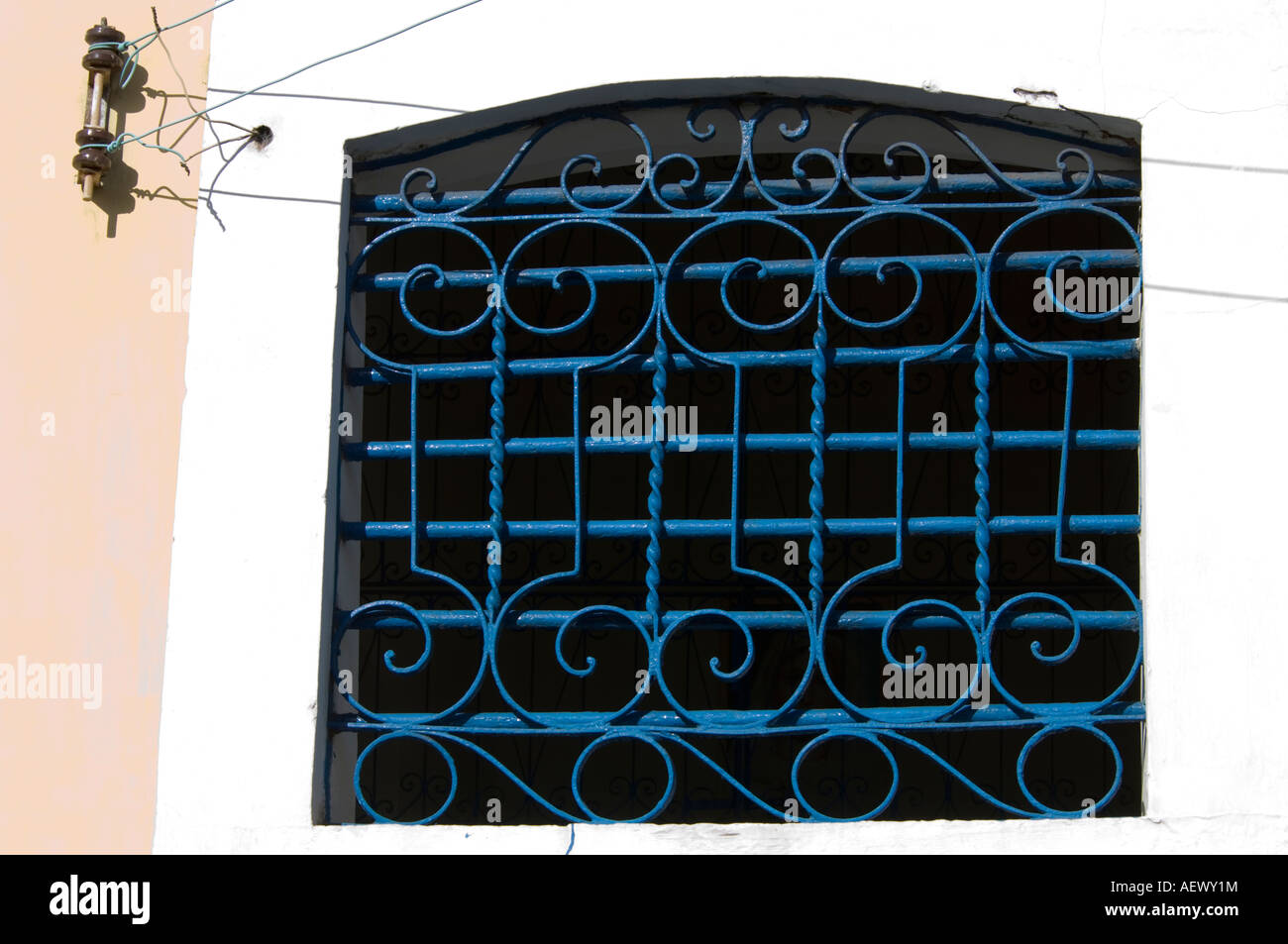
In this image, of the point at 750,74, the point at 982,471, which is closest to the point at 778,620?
the point at 982,471

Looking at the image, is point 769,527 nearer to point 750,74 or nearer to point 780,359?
point 780,359

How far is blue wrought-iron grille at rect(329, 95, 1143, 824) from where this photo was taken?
10.1 feet

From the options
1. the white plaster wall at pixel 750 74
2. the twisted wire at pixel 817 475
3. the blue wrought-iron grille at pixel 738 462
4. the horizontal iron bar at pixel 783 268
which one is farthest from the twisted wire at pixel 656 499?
the white plaster wall at pixel 750 74

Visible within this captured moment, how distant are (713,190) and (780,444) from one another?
60 centimetres

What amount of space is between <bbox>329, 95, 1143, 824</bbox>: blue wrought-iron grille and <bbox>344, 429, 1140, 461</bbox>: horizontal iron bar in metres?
0.01

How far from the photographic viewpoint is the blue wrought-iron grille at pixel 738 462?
307cm

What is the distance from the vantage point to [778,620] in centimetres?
306

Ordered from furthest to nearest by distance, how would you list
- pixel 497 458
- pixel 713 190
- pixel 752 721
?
pixel 713 190, pixel 497 458, pixel 752 721

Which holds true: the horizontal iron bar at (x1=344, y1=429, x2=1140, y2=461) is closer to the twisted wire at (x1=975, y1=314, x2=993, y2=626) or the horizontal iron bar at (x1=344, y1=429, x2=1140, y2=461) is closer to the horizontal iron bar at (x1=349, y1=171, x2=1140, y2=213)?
the twisted wire at (x1=975, y1=314, x2=993, y2=626)

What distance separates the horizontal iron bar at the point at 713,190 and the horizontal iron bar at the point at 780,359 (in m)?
0.36

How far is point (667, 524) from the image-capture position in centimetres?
310

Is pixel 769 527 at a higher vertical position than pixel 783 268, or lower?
lower

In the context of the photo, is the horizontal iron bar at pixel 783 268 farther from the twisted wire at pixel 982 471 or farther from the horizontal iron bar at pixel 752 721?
the horizontal iron bar at pixel 752 721
